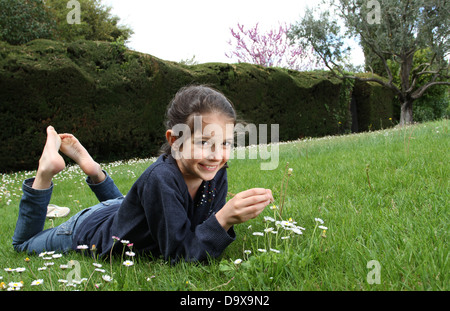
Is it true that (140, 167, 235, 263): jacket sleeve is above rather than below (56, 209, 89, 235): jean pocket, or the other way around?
above

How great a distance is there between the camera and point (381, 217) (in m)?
2.01

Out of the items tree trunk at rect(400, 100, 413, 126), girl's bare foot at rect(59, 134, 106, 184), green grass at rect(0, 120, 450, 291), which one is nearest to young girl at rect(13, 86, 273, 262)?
green grass at rect(0, 120, 450, 291)

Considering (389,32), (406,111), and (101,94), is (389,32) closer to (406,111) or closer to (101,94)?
(406,111)

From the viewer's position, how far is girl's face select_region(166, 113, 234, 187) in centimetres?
182

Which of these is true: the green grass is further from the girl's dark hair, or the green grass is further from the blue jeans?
the girl's dark hair

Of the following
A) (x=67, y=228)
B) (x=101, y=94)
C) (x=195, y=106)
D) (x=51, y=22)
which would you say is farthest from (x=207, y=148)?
(x=51, y=22)

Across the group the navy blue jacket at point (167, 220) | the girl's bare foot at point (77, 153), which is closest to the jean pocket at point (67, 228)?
the navy blue jacket at point (167, 220)

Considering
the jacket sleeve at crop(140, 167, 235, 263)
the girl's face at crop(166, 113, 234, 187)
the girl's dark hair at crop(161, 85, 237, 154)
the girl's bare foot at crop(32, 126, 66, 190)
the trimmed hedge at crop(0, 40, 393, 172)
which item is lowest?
the jacket sleeve at crop(140, 167, 235, 263)

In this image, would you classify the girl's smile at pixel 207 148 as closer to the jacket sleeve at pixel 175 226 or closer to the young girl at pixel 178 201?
the young girl at pixel 178 201

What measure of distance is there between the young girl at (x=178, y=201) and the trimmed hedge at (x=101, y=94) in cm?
697

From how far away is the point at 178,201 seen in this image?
1.74 metres

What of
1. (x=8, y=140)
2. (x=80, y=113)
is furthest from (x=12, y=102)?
(x=80, y=113)

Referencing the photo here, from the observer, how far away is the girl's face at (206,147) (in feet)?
5.96

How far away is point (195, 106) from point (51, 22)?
813 inches
